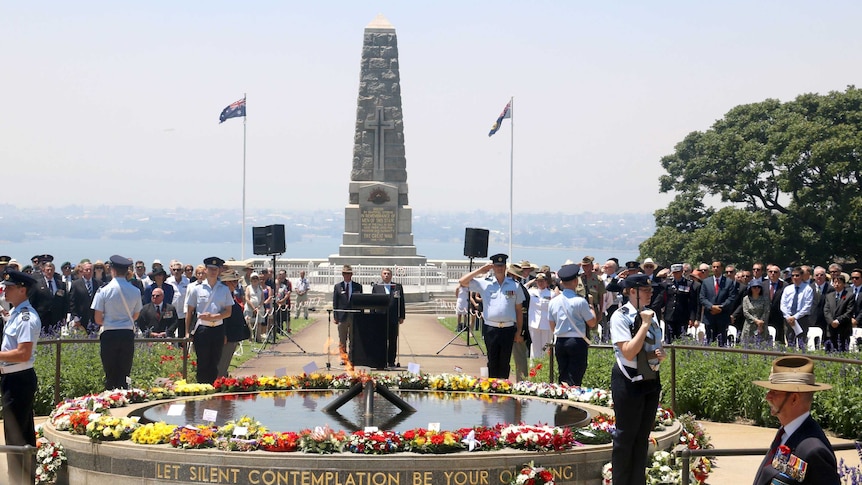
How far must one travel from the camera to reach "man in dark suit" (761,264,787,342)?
21047mm

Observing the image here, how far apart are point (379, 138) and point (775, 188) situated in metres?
15.8

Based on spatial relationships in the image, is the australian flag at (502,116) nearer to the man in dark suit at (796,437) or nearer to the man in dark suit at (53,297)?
the man in dark suit at (53,297)

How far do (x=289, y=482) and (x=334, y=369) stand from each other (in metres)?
11.4

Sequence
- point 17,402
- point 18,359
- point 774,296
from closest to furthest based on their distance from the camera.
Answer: point 18,359
point 17,402
point 774,296

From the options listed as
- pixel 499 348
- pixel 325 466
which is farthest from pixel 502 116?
pixel 325 466

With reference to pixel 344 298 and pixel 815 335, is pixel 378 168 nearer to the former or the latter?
pixel 344 298

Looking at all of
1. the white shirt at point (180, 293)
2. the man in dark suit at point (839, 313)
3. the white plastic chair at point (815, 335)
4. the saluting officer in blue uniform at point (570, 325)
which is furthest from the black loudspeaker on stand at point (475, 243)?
the saluting officer in blue uniform at point (570, 325)

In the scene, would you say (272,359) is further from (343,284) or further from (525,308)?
(525,308)

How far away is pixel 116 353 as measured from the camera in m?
14.5

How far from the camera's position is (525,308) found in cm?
1941

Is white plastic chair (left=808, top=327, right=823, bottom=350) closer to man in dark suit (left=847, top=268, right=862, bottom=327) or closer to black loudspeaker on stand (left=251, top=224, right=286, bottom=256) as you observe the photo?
man in dark suit (left=847, top=268, right=862, bottom=327)

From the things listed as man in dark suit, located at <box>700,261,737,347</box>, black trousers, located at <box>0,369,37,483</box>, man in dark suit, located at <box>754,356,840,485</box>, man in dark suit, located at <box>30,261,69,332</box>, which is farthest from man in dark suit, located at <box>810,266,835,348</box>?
man in dark suit, located at <box>754,356,840,485</box>

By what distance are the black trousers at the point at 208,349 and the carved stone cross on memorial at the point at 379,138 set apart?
33570 millimetres

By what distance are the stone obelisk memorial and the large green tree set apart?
1022 centimetres
